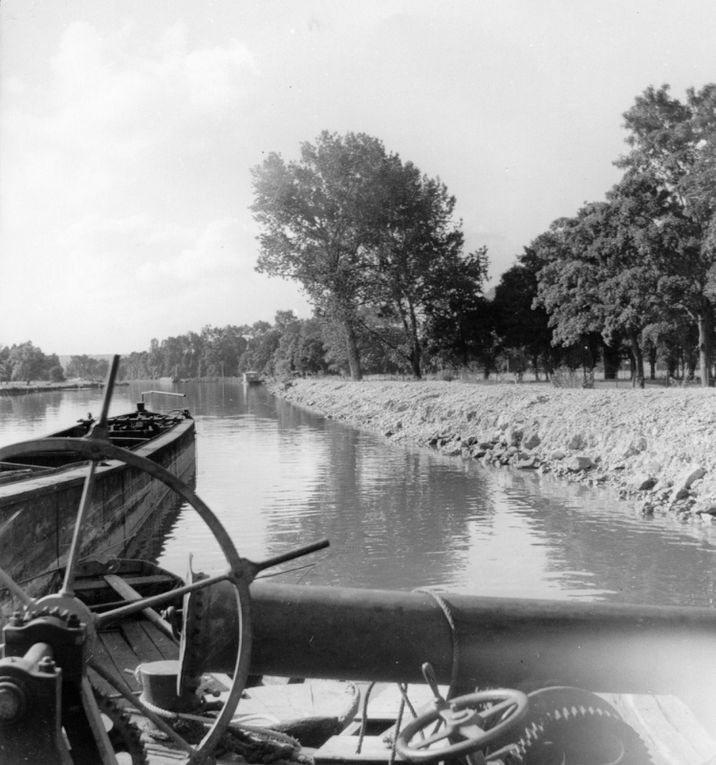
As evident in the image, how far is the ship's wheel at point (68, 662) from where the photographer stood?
2859 millimetres

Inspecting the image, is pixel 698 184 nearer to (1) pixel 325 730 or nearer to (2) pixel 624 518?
(2) pixel 624 518

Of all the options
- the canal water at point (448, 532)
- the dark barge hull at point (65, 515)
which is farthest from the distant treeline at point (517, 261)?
the dark barge hull at point (65, 515)

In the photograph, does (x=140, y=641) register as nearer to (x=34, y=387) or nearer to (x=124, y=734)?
(x=124, y=734)

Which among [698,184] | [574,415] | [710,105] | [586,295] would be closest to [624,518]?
[574,415]

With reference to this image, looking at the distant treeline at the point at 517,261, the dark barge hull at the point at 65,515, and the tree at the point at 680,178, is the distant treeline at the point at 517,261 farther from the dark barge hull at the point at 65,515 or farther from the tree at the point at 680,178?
the dark barge hull at the point at 65,515

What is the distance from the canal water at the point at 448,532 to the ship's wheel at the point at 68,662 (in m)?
6.07

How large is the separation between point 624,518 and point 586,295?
953 inches

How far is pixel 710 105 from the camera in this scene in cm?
2816

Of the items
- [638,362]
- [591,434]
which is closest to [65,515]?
[591,434]

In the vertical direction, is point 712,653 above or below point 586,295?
below

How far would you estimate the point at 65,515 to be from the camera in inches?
380

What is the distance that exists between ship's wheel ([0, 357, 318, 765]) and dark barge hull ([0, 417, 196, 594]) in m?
4.87

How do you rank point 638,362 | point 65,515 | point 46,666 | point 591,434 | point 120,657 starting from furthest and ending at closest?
point 638,362 → point 591,434 → point 65,515 → point 120,657 → point 46,666

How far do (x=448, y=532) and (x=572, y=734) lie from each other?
35.4 ft
